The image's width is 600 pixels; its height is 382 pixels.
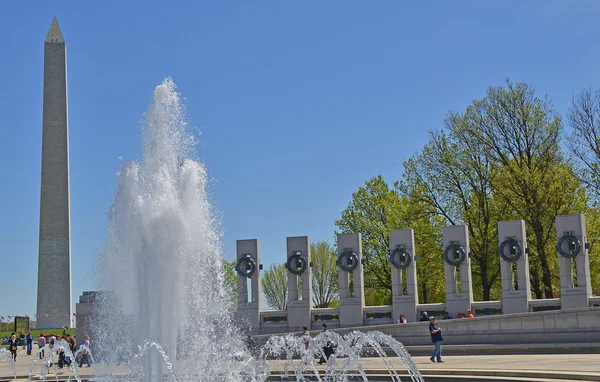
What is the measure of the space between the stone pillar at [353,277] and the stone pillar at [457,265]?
365 cm

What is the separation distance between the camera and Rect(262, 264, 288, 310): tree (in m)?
64.0

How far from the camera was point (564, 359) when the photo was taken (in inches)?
836

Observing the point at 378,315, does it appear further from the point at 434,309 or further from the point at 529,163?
the point at 529,163

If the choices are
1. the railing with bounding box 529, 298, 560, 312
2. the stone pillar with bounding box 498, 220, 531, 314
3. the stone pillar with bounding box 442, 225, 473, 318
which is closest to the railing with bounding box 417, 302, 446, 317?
the stone pillar with bounding box 442, 225, 473, 318

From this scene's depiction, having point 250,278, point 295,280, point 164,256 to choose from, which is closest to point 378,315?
point 295,280

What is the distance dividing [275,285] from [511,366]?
46005 millimetres

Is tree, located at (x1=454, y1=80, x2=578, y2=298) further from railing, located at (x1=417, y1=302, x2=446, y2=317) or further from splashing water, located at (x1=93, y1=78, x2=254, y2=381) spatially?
splashing water, located at (x1=93, y1=78, x2=254, y2=381)

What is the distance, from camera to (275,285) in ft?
212

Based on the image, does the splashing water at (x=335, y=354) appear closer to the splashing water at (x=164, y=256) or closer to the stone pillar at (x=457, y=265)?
the splashing water at (x=164, y=256)

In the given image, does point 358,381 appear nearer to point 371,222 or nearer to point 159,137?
point 159,137

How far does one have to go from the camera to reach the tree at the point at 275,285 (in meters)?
64.0

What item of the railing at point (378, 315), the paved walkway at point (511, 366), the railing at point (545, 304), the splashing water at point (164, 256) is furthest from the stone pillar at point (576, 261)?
the splashing water at point (164, 256)

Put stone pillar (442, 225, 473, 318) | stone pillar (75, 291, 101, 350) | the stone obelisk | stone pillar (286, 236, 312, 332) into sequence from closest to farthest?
stone pillar (442, 225, 473, 318) < stone pillar (286, 236, 312, 332) < stone pillar (75, 291, 101, 350) < the stone obelisk

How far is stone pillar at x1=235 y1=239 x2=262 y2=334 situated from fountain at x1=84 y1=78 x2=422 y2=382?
45.2 feet
